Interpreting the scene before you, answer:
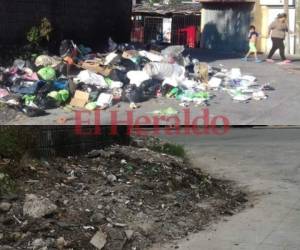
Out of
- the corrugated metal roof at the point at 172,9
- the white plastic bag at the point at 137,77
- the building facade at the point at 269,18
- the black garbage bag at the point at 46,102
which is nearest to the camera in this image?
the black garbage bag at the point at 46,102

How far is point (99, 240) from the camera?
A: 16.2ft

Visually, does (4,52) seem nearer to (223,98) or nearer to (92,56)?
(92,56)

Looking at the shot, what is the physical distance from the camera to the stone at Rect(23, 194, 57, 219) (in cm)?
509

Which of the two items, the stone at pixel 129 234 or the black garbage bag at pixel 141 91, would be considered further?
the black garbage bag at pixel 141 91

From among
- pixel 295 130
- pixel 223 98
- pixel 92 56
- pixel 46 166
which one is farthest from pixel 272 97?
pixel 46 166

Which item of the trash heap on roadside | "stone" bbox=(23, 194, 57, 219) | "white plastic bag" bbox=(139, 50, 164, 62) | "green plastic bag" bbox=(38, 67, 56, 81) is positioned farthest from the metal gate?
"stone" bbox=(23, 194, 57, 219)

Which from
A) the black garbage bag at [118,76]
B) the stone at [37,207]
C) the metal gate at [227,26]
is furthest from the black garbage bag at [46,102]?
the metal gate at [227,26]

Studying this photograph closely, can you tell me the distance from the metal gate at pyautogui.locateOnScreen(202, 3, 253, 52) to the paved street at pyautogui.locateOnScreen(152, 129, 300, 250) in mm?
18394

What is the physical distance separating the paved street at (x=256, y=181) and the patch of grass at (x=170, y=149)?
0.20 metres

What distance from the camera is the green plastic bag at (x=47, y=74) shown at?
1296 centimetres

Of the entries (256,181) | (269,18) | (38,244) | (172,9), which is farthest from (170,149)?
(172,9)

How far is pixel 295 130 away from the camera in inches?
447

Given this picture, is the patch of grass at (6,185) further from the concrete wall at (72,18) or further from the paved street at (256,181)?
the concrete wall at (72,18)

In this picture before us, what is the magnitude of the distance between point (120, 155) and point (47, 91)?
17.6 feet
